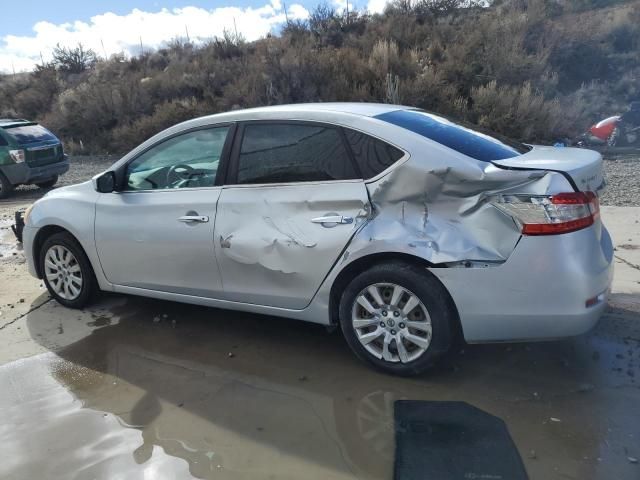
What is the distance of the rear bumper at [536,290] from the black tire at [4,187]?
39.3 ft

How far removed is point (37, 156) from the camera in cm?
1293

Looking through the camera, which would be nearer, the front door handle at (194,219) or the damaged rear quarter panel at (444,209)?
the damaged rear quarter panel at (444,209)

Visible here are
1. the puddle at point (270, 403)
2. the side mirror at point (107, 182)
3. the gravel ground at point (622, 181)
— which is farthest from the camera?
the gravel ground at point (622, 181)

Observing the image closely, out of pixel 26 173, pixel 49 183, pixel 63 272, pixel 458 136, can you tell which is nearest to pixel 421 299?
pixel 458 136

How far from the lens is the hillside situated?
1566 cm

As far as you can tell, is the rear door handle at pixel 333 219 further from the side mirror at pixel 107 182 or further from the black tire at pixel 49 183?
the black tire at pixel 49 183

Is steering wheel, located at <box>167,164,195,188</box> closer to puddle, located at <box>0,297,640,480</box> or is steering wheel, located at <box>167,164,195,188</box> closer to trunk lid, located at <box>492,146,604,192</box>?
puddle, located at <box>0,297,640,480</box>

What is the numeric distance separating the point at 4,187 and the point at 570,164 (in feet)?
41.1

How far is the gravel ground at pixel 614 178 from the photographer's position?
8.21 meters

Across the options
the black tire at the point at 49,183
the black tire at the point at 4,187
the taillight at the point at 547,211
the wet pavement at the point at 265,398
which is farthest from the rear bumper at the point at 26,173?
the taillight at the point at 547,211

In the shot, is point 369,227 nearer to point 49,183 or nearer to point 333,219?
point 333,219

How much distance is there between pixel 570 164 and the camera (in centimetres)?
353

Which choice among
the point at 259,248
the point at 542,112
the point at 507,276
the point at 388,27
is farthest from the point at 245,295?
the point at 388,27

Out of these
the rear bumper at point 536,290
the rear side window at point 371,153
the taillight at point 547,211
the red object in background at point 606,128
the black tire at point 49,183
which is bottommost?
the black tire at point 49,183
